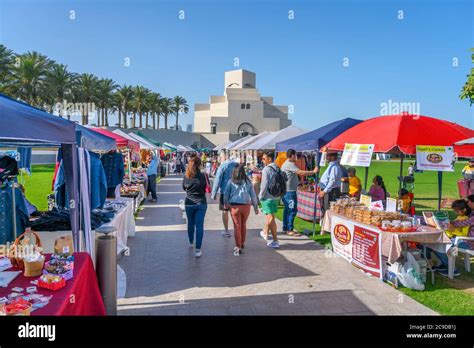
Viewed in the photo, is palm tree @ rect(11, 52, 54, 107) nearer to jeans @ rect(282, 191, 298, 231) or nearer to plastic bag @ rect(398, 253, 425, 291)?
jeans @ rect(282, 191, 298, 231)

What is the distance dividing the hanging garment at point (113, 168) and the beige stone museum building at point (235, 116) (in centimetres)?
6745

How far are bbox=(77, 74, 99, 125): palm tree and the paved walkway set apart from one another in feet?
148

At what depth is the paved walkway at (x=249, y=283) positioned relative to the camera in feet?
14.2

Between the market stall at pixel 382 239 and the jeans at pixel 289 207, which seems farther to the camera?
the jeans at pixel 289 207

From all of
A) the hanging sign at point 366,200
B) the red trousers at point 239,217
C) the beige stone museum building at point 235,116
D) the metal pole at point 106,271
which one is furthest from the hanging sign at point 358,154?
the beige stone museum building at point 235,116

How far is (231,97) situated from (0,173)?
3146 inches

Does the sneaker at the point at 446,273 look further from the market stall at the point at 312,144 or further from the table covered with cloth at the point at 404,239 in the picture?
the market stall at the point at 312,144

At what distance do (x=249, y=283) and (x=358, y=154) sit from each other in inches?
121

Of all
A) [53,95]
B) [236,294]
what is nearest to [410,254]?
[236,294]

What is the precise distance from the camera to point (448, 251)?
5.43 metres

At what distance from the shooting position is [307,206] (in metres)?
9.97

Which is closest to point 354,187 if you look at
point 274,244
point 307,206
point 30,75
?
point 307,206

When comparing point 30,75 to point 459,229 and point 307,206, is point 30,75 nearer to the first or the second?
point 307,206

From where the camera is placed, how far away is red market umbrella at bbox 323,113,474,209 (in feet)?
19.4
